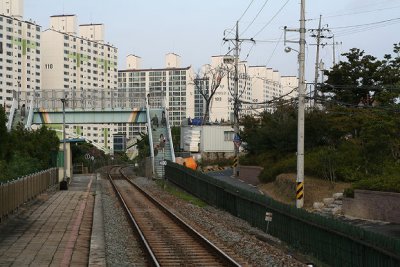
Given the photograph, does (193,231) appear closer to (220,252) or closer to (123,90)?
(220,252)

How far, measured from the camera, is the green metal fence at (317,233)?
13.2 m

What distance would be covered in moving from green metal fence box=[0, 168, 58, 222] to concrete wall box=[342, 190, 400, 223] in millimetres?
15651

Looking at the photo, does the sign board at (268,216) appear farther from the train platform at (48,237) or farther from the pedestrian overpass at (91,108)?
the pedestrian overpass at (91,108)

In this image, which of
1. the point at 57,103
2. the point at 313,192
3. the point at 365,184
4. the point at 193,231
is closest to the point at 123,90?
the point at 57,103

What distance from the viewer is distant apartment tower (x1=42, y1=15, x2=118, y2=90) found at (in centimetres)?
16762

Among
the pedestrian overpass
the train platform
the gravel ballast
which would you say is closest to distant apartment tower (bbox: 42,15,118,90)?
the pedestrian overpass

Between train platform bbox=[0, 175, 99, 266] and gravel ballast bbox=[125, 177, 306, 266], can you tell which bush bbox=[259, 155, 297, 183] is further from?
train platform bbox=[0, 175, 99, 266]

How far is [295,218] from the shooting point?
752 inches

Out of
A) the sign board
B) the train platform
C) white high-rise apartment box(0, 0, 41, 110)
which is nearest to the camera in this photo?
the train platform

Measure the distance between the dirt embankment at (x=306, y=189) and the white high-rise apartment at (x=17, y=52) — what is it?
115374mm

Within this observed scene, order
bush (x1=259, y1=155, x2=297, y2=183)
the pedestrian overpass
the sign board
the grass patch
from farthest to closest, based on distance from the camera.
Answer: the pedestrian overpass < bush (x1=259, y1=155, x2=297, y2=183) < the grass patch < the sign board

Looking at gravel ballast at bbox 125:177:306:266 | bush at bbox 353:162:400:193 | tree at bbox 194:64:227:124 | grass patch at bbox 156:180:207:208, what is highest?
tree at bbox 194:64:227:124

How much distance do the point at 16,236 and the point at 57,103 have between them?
156ft

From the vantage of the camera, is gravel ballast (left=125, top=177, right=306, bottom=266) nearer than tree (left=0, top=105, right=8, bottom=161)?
Yes
